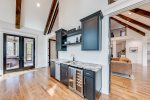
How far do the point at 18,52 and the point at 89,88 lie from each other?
216 inches

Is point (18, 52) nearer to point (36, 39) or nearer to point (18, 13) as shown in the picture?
point (36, 39)

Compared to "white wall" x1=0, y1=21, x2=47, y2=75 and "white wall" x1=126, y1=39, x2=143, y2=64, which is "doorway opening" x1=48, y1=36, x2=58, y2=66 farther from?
"white wall" x1=126, y1=39, x2=143, y2=64

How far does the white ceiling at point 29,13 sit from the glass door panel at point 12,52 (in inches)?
42.5

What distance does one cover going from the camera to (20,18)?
5656 mm

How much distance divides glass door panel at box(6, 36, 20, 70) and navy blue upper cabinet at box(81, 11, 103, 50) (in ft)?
15.8

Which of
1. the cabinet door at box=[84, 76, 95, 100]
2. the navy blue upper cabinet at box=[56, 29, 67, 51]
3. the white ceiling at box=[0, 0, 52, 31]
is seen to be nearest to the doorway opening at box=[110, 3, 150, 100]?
the cabinet door at box=[84, 76, 95, 100]

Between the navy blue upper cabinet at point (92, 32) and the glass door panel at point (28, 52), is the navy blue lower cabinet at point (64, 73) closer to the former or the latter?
the navy blue upper cabinet at point (92, 32)

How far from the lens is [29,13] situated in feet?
19.1

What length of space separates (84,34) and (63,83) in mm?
2069

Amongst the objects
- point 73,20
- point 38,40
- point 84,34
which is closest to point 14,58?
point 38,40

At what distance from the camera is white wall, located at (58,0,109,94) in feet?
9.41

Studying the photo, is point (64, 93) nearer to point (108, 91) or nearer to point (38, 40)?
point (108, 91)

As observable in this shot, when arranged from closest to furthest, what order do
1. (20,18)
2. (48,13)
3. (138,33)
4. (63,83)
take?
(63,83), (20,18), (48,13), (138,33)

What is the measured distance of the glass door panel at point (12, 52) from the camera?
18.1 ft
